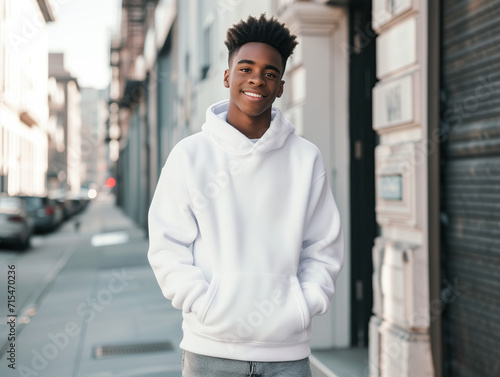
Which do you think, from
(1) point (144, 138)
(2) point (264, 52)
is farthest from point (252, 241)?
(1) point (144, 138)

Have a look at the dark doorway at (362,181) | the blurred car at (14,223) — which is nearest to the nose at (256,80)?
the dark doorway at (362,181)

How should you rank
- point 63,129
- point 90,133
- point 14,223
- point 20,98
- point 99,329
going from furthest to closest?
1. point 90,133
2. point 63,129
3. point 20,98
4. point 14,223
5. point 99,329

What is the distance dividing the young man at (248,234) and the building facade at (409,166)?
190 centimetres

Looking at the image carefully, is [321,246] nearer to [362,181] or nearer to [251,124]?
[251,124]

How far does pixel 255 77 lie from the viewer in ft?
6.37

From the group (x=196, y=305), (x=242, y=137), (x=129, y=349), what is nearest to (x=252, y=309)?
(x=196, y=305)

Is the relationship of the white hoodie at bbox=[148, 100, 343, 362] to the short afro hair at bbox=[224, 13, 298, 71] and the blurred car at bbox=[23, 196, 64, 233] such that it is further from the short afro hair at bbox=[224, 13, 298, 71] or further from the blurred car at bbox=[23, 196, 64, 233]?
the blurred car at bbox=[23, 196, 64, 233]

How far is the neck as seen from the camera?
6.67 feet

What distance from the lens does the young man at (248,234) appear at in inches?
74.0

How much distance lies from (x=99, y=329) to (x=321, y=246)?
589cm

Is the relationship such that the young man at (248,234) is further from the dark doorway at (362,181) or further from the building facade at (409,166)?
the dark doorway at (362,181)

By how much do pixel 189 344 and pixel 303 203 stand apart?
0.55 m
